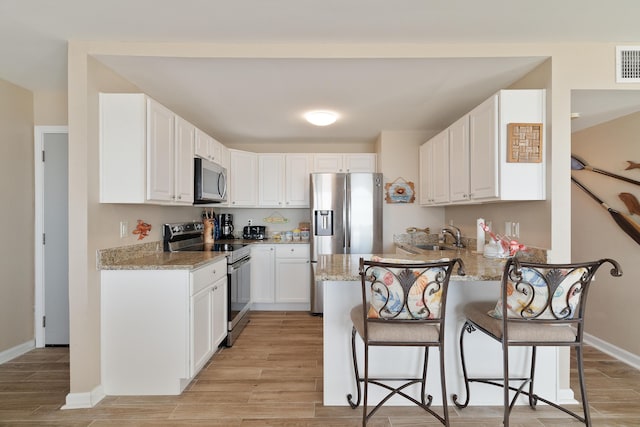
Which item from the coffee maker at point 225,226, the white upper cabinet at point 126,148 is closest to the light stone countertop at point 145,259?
the white upper cabinet at point 126,148

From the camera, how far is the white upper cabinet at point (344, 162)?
459 cm

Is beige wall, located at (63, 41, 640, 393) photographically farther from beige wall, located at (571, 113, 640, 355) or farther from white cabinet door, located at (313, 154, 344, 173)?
white cabinet door, located at (313, 154, 344, 173)

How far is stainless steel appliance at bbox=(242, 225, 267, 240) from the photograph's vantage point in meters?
4.73

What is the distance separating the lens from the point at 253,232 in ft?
15.7

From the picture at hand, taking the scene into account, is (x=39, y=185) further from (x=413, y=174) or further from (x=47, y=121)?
(x=413, y=174)

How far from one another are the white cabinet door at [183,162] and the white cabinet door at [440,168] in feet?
8.35

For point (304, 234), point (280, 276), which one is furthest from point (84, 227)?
point (304, 234)

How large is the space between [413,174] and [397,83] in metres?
1.75

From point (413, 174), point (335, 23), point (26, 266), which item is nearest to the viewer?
point (335, 23)

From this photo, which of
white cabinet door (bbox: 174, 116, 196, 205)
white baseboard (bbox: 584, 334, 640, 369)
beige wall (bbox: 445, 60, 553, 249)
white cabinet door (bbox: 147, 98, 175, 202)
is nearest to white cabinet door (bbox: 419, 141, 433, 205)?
beige wall (bbox: 445, 60, 553, 249)

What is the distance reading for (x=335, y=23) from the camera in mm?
2023

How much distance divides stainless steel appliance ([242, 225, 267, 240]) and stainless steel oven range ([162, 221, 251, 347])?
2.45 feet

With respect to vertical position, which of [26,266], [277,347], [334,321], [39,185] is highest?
[39,185]

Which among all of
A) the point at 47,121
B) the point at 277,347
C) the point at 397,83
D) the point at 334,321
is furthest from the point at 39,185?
the point at 397,83
